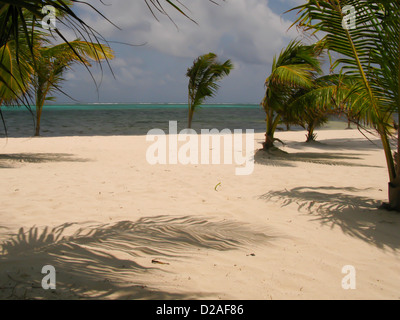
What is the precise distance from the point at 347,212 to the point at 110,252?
2.64 meters

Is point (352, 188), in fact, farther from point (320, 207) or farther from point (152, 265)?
point (152, 265)

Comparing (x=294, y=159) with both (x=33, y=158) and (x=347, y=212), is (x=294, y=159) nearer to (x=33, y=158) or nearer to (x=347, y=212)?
(x=347, y=212)

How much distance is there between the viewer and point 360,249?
2861 millimetres

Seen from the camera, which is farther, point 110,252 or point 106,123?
point 106,123

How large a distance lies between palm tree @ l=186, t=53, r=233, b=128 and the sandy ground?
9.41 m

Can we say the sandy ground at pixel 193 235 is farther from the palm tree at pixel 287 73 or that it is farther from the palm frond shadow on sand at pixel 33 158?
the palm tree at pixel 287 73

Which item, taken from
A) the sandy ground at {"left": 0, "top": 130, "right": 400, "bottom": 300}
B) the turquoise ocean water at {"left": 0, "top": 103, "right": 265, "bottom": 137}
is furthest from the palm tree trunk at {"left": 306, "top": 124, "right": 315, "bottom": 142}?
the sandy ground at {"left": 0, "top": 130, "right": 400, "bottom": 300}

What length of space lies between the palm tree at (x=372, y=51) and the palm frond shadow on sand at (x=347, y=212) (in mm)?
346

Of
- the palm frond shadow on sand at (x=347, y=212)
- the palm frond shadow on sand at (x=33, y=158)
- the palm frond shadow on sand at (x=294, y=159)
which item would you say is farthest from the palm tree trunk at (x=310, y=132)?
the palm frond shadow on sand at (x=33, y=158)

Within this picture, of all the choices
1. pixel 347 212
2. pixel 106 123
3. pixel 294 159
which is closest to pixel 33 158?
pixel 294 159

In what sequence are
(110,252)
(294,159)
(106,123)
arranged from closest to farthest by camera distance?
(110,252) → (294,159) → (106,123)

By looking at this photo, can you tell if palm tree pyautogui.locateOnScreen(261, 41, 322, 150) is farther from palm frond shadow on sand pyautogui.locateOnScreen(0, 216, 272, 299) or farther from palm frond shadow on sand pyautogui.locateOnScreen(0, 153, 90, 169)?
palm frond shadow on sand pyautogui.locateOnScreen(0, 216, 272, 299)

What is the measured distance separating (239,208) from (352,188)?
6.98 feet

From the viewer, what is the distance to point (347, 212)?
3814 millimetres
